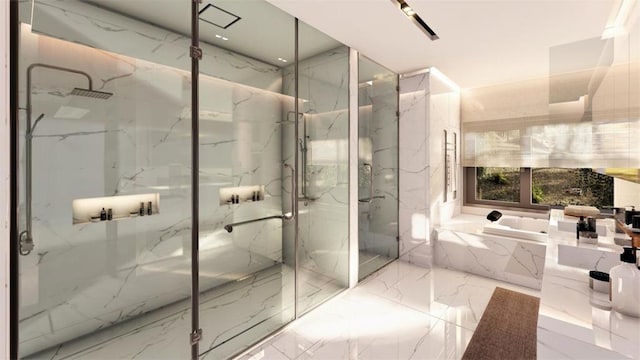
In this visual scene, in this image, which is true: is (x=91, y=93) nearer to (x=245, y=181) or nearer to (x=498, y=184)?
(x=245, y=181)

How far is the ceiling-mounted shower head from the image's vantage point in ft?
4.84

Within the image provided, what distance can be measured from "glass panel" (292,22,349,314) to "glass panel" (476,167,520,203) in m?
2.74

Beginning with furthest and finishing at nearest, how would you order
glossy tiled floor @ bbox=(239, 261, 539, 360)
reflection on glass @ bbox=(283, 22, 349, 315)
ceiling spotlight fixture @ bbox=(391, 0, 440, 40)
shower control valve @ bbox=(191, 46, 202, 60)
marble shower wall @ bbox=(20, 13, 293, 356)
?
1. reflection on glass @ bbox=(283, 22, 349, 315)
2. ceiling spotlight fixture @ bbox=(391, 0, 440, 40)
3. glossy tiled floor @ bbox=(239, 261, 539, 360)
4. shower control valve @ bbox=(191, 46, 202, 60)
5. marble shower wall @ bbox=(20, 13, 293, 356)

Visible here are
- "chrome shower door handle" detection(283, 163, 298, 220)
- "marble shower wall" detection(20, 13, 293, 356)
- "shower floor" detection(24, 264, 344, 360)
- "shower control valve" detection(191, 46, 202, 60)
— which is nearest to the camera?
"marble shower wall" detection(20, 13, 293, 356)

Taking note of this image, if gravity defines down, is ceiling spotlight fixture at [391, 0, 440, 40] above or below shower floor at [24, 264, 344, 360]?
above

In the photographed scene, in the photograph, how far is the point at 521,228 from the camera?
3689 millimetres

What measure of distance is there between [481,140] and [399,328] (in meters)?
3.18

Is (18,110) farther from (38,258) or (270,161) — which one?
(270,161)

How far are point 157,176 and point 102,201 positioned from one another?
309mm

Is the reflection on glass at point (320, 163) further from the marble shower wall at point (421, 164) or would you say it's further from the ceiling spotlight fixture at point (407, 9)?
the marble shower wall at point (421, 164)

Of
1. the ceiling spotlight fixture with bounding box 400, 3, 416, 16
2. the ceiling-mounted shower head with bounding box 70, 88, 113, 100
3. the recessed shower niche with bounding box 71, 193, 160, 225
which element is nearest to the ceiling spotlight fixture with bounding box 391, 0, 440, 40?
the ceiling spotlight fixture with bounding box 400, 3, 416, 16

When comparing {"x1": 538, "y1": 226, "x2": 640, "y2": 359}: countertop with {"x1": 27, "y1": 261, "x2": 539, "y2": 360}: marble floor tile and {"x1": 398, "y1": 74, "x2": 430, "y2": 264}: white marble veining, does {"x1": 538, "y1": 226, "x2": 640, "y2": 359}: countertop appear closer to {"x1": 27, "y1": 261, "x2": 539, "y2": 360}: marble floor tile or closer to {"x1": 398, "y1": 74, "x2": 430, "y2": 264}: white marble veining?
{"x1": 27, "y1": 261, "x2": 539, "y2": 360}: marble floor tile

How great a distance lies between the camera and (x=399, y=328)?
7.38 feet
